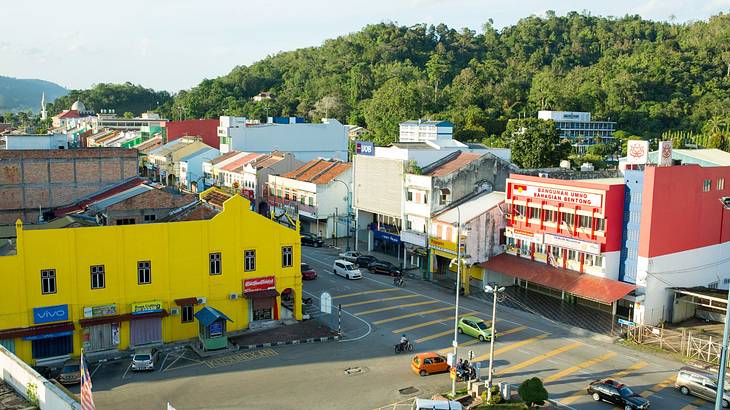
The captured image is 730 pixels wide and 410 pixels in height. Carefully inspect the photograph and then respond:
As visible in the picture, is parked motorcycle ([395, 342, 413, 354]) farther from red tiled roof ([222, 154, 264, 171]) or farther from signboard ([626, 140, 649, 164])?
red tiled roof ([222, 154, 264, 171])

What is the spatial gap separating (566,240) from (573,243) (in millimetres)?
672

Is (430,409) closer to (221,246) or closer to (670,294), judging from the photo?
(221,246)

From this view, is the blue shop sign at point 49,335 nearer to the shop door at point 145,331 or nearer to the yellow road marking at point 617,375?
the shop door at point 145,331

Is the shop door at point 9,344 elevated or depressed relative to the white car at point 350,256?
elevated

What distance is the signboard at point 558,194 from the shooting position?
154ft

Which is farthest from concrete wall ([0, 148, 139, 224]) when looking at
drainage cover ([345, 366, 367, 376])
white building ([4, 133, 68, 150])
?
→ drainage cover ([345, 366, 367, 376])

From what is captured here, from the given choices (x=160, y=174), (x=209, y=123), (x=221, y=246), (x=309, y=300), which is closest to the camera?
(x=221, y=246)

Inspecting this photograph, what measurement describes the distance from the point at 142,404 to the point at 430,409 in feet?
46.7

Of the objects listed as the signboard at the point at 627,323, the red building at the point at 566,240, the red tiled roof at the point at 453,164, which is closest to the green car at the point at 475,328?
the red building at the point at 566,240

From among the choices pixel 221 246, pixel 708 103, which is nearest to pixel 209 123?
pixel 221 246

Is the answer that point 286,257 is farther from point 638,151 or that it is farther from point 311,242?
point 638,151

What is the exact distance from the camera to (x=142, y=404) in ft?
104

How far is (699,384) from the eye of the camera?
33.3 meters

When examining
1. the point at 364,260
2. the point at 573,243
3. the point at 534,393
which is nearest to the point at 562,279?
the point at 573,243
